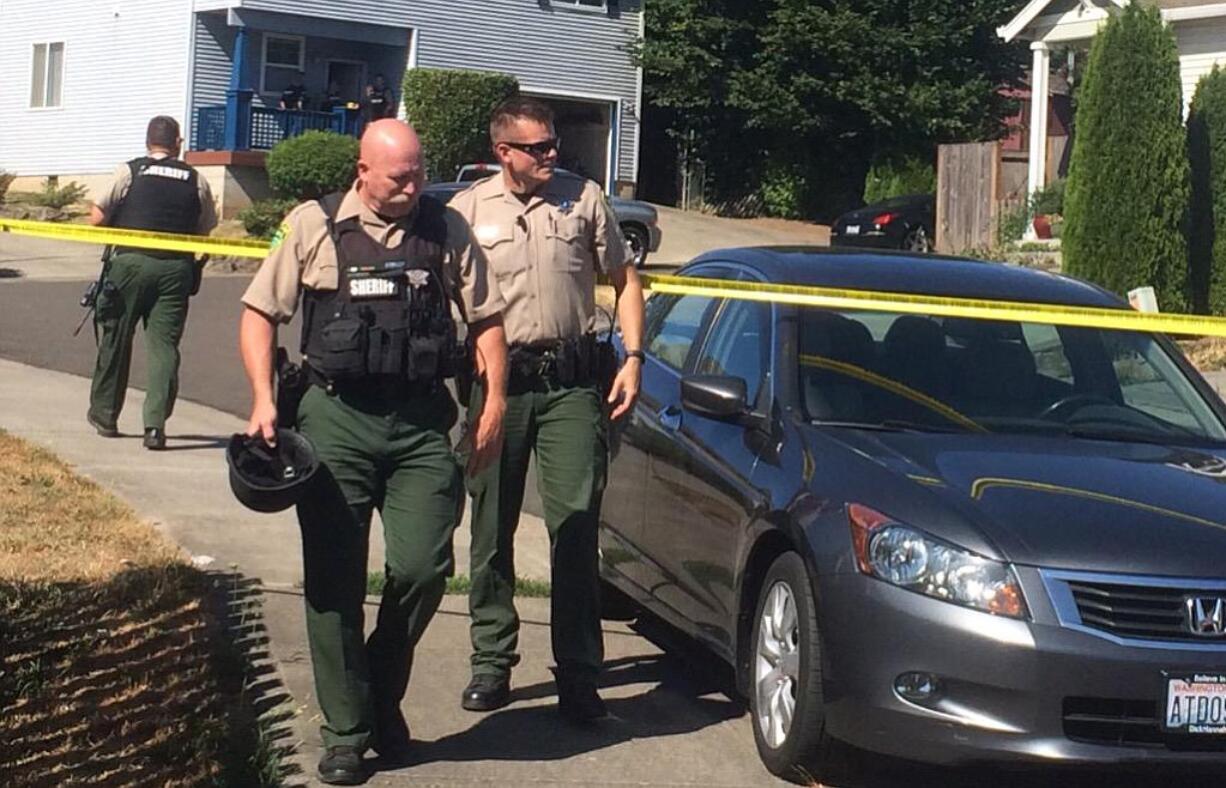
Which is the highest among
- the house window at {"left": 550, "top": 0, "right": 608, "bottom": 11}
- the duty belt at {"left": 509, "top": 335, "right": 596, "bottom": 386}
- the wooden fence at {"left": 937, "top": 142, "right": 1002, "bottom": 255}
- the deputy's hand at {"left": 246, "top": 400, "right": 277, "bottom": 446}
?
the house window at {"left": 550, "top": 0, "right": 608, "bottom": 11}

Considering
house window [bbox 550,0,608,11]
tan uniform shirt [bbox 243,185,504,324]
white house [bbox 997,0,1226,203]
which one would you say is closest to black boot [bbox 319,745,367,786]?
tan uniform shirt [bbox 243,185,504,324]

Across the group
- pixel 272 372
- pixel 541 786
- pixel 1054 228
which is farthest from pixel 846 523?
pixel 1054 228

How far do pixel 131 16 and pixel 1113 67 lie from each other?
2218 centimetres

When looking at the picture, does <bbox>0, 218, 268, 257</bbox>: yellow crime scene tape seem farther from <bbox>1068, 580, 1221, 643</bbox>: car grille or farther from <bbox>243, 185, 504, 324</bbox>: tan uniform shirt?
<bbox>1068, 580, 1221, 643</bbox>: car grille

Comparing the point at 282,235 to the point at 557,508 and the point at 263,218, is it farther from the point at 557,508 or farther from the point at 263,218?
the point at 263,218

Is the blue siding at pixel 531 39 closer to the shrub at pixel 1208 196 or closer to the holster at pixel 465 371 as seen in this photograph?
the shrub at pixel 1208 196

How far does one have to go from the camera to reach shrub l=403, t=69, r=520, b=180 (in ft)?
112

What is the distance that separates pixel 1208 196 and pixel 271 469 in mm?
14932

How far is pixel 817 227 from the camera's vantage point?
37344mm

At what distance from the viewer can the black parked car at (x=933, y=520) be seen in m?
4.91

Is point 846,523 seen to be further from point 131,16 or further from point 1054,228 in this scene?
point 131,16

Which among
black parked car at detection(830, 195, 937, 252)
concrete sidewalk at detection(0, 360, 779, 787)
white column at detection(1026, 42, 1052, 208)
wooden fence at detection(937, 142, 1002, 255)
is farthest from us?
black parked car at detection(830, 195, 937, 252)

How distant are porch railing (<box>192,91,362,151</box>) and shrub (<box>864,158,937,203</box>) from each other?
967 cm

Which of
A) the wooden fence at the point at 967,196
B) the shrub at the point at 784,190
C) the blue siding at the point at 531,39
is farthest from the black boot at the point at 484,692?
the shrub at the point at 784,190
